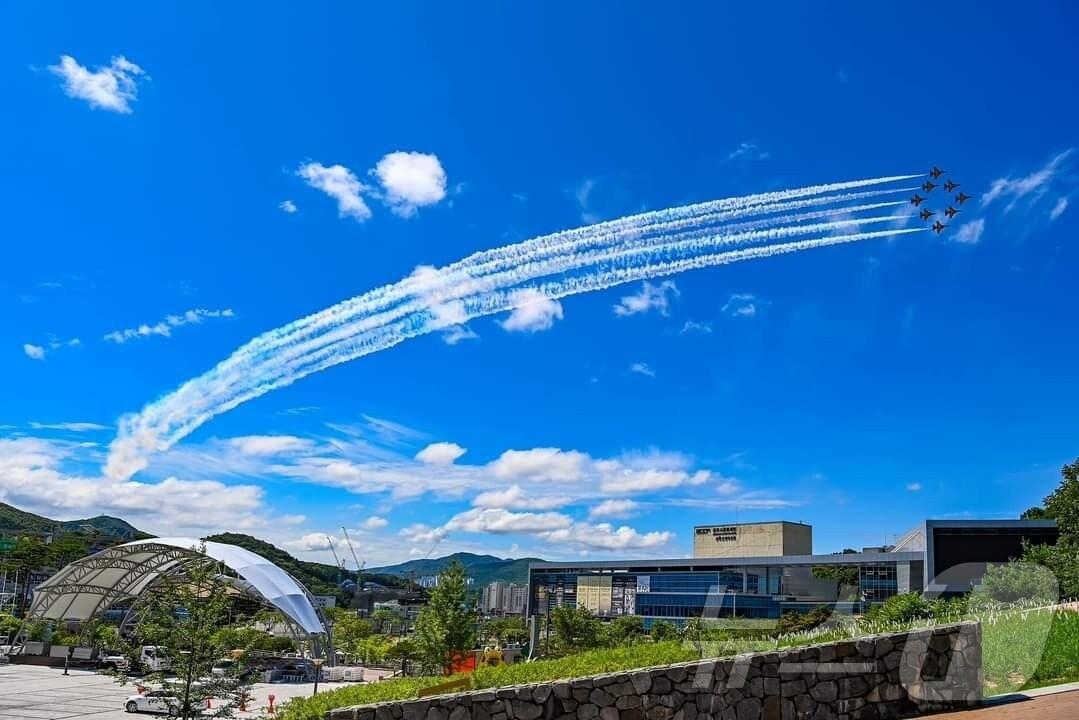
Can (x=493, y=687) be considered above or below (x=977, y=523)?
below

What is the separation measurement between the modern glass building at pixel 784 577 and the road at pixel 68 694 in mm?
22402

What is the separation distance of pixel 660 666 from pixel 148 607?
519 inches

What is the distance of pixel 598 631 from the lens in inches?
1672

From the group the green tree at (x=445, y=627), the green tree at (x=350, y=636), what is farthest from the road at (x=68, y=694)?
the green tree at (x=350, y=636)

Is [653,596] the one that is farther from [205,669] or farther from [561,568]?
[205,669]

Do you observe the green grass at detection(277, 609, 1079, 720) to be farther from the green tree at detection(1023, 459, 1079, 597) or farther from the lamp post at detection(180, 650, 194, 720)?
the green tree at detection(1023, 459, 1079, 597)

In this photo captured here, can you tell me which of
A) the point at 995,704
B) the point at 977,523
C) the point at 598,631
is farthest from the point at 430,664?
the point at 977,523

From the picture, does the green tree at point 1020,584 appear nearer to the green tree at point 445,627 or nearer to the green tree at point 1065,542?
the green tree at point 1065,542

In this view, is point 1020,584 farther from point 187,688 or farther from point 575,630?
point 575,630

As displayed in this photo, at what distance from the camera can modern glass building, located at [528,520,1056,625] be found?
53594mm

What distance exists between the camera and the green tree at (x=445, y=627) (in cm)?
3006

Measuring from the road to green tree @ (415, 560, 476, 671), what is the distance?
5.29 meters

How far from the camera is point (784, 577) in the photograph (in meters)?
71.2

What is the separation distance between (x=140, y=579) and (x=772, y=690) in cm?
6346
